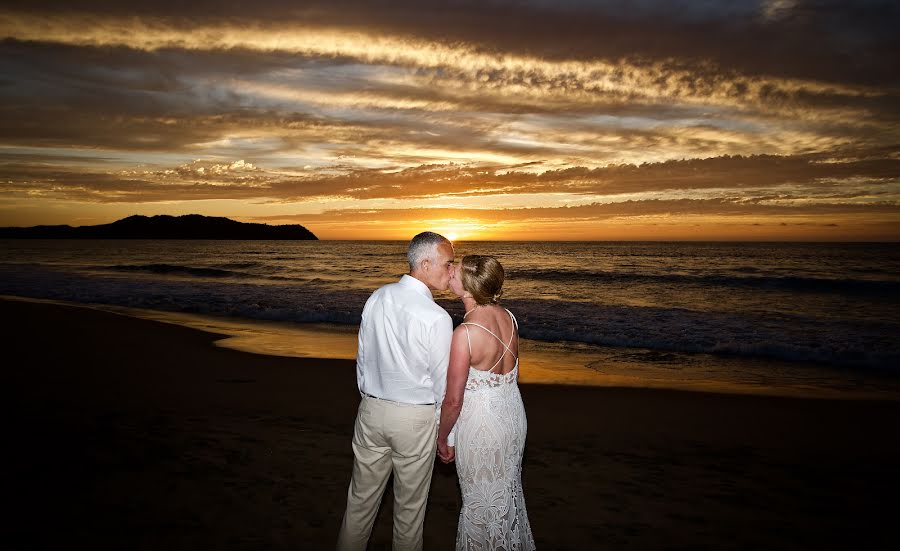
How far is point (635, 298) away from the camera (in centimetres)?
2514

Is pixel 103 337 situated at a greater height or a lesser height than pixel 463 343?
lesser

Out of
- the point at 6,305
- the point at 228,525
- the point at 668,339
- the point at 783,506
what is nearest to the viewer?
the point at 228,525

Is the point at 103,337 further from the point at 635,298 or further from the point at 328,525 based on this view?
the point at 635,298

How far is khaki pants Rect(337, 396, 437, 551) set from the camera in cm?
313

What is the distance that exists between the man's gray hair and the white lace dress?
750 mm

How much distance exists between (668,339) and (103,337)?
13593mm

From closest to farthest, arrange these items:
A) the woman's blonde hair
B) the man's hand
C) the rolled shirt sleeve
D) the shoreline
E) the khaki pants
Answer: the rolled shirt sleeve → the khaki pants → the woman's blonde hair → the man's hand → the shoreline

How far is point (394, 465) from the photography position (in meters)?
3.23

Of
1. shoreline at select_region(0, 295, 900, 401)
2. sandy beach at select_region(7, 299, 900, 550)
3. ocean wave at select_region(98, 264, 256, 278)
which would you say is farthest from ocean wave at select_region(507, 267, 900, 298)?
sandy beach at select_region(7, 299, 900, 550)

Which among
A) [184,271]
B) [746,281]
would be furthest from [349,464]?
[184,271]

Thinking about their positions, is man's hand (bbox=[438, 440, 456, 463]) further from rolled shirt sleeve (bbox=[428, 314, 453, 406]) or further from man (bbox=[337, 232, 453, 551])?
rolled shirt sleeve (bbox=[428, 314, 453, 406])

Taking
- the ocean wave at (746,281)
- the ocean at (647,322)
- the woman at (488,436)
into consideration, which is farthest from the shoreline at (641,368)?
the ocean wave at (746,281)

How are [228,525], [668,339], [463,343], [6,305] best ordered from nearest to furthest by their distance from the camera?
1. [463,343]
2. [228,525]
3. [668,339]
4. [6,305]

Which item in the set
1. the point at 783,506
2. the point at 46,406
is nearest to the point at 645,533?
the point at 783,506
